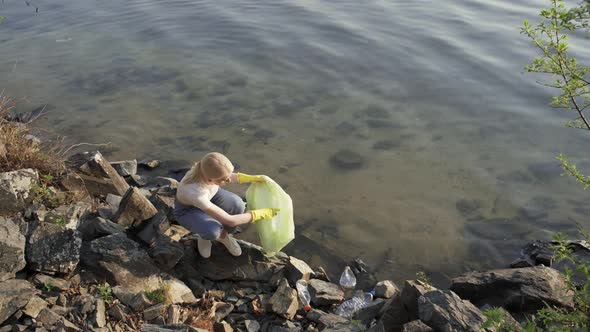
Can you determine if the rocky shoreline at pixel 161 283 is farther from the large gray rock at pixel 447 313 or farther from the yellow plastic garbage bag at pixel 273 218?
the yellow plastic garbage bag at pixel 273 218

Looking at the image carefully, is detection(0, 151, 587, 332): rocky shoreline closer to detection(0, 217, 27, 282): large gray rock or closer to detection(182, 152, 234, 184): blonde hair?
detection(0, 217, 27, 282): large gray rock

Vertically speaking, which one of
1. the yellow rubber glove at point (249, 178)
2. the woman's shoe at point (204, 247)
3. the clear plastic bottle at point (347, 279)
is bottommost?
the clear plastic bottle at point (347, 279)

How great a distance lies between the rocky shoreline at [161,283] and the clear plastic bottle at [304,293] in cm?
6

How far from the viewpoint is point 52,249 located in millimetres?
4301

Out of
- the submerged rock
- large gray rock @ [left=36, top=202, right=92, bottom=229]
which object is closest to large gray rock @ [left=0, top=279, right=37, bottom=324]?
large gray rock @ [left=36, top=202, right=92, bottom=229]

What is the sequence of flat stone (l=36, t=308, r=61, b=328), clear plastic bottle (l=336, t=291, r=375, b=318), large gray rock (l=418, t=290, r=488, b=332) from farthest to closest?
clear plastic bottle (l=336, t=291, r=375, b=318)
flat stone (l=36, t=308, r=61, b=328)
large gray rock (l=418, t=290, r=488, b=332)

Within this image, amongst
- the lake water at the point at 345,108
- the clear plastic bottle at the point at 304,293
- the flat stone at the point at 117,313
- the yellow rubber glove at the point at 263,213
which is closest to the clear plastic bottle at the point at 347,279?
the lake water at the point at 345,108

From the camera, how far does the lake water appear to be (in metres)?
6.34

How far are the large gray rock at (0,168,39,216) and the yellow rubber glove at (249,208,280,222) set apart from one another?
7.54 ft

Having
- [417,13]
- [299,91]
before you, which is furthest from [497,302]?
[417,13]

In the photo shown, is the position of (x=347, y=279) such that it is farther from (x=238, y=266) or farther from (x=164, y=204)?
(x=164, y=204)

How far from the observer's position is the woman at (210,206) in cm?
447

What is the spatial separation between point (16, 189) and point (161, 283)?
1.81 meters

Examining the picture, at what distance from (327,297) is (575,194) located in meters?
4.06
